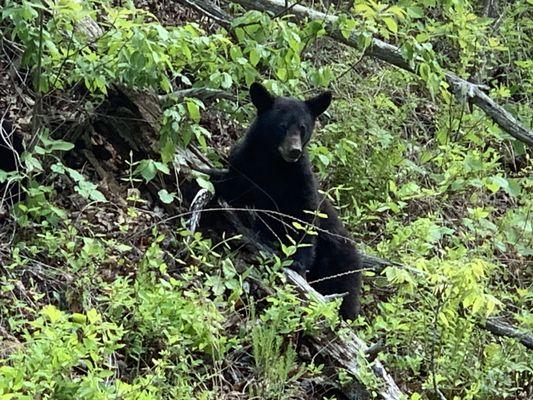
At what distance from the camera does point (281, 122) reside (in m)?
6.64

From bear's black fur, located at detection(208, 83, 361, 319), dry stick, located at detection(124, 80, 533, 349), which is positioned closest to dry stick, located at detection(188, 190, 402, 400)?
dry stick, located at detection(124, 80, 533, 349)

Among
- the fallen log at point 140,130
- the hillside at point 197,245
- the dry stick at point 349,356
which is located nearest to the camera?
the hillside at point 197,245

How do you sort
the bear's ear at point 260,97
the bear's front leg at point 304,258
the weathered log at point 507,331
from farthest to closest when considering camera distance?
the bear's ear at point 260,97, the bear's front leg at point 304,258, the weathered log at point 507,331

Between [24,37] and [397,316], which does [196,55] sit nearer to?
[24,37]

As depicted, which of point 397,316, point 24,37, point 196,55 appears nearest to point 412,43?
point 196,55

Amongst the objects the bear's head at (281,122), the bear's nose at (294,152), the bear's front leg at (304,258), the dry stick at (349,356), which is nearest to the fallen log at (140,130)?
the bear's front leg at (304,258)

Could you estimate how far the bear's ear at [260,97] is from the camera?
6.53 m

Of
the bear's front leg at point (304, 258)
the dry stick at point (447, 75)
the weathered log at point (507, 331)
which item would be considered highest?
the dry stick at point (447, 75)

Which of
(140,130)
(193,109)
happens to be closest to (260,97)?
(140,130)

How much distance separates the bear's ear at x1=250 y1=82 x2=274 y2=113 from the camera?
6527 mm

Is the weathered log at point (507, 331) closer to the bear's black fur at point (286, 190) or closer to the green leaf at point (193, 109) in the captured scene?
the bear's black fur at point (286, 190)

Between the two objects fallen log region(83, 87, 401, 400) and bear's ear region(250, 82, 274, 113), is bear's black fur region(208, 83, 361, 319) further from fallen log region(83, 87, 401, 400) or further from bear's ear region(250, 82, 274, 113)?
fallen log region(83, 87, 401, 400)

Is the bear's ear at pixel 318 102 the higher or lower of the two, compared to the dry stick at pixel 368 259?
higher

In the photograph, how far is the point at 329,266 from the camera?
21.5 feet
